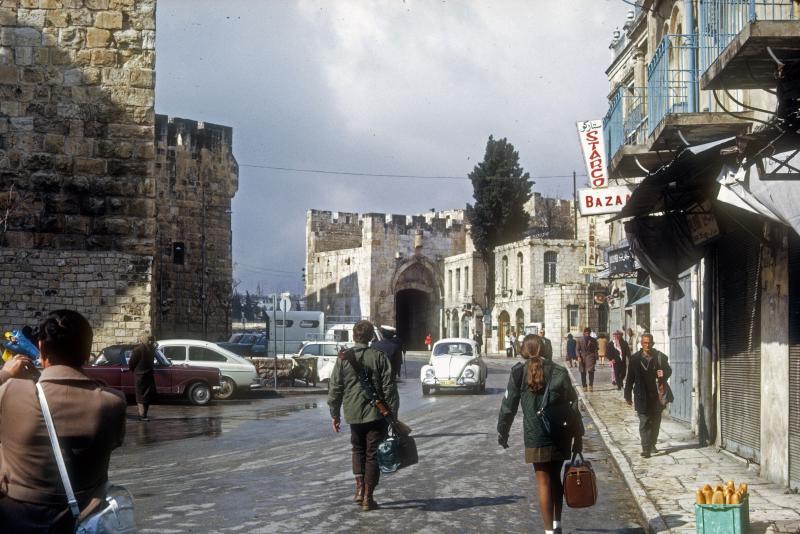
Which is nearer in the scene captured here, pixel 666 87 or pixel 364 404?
pixel 364 404

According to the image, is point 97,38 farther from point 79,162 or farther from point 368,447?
point 368,447

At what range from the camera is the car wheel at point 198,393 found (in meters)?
23.2

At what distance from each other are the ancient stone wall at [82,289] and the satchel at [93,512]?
60.4 feet

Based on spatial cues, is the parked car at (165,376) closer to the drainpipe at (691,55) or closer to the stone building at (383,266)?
the drainpipe at (691,55)

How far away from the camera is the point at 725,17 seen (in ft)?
34.5

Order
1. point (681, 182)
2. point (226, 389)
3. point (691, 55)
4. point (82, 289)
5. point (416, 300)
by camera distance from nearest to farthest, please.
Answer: point (681, 182) < point (691, 55) < point (82, 289) < point (226, 389) < point (416, 300)

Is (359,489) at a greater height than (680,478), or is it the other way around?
(359,489)

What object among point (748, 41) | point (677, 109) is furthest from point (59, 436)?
point (677, 109)

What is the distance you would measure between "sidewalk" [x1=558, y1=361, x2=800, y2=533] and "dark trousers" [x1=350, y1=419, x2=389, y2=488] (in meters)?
2.35

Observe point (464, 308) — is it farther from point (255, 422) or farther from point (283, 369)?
point (255, 422)

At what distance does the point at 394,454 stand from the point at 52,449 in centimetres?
506

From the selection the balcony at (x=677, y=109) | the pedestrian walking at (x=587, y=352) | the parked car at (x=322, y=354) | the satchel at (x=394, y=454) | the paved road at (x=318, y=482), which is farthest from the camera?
Result: the parked car at (x=322, y=354)

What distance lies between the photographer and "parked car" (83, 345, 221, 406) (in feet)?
72.0

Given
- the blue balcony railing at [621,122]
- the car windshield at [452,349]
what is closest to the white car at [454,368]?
the car windshield at [452,349]
